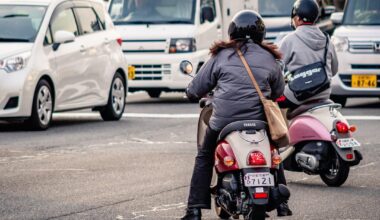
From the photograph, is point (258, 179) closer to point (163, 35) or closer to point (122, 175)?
point (122, 175)

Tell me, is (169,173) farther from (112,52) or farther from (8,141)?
(112,52)

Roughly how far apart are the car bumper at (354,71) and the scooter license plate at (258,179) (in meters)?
12.4

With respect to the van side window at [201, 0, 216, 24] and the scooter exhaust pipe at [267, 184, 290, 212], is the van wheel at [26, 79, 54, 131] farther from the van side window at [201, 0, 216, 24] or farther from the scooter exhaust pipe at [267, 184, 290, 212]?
the scooter exhaust pipe at [267, 184, 290, 212]

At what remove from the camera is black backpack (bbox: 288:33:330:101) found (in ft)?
37.7

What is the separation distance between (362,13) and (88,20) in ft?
16.1

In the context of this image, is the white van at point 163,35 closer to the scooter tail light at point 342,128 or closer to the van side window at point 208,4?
the van side window at point 208,4

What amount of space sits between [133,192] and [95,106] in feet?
25.5

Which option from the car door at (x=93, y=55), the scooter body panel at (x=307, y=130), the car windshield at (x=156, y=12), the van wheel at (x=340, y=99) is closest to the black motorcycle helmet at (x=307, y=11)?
the scooter body panel at (x=307, y=130)

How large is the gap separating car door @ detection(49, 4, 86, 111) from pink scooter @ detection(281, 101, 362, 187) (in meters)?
6.24

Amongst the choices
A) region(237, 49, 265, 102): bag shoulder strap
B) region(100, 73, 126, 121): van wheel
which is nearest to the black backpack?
region(237, 49, 265, 102): bag shoulder strap

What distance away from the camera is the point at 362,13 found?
847 inches

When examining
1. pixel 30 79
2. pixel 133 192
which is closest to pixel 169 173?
pixel 133 192

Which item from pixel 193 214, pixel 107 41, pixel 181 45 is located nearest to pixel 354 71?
pixel 181 45

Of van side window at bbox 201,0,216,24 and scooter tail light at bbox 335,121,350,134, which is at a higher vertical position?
scooter tail light at bbox 335,121,350,134
